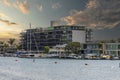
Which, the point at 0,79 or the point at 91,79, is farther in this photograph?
the point at 91,79

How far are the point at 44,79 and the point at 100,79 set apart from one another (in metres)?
11.0

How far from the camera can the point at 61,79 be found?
71.5 metres

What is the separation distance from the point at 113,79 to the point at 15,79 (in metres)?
19.3

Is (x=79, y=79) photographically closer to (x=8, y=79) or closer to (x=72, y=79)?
(x=72, y=79)

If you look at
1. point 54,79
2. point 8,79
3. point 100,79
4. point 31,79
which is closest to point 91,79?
point 100,79

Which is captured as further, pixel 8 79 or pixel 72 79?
pixel 72 79

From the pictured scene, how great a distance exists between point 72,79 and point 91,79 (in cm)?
366

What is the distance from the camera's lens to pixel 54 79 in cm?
7125

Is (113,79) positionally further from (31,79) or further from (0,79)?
(0,79)

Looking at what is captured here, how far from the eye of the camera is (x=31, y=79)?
6969cm

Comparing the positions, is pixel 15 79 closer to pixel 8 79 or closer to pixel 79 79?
pixel 8 79

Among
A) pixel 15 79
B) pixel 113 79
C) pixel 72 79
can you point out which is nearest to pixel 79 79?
pixel 72 79

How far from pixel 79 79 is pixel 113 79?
6840mm

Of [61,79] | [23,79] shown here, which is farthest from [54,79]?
[23,79]
